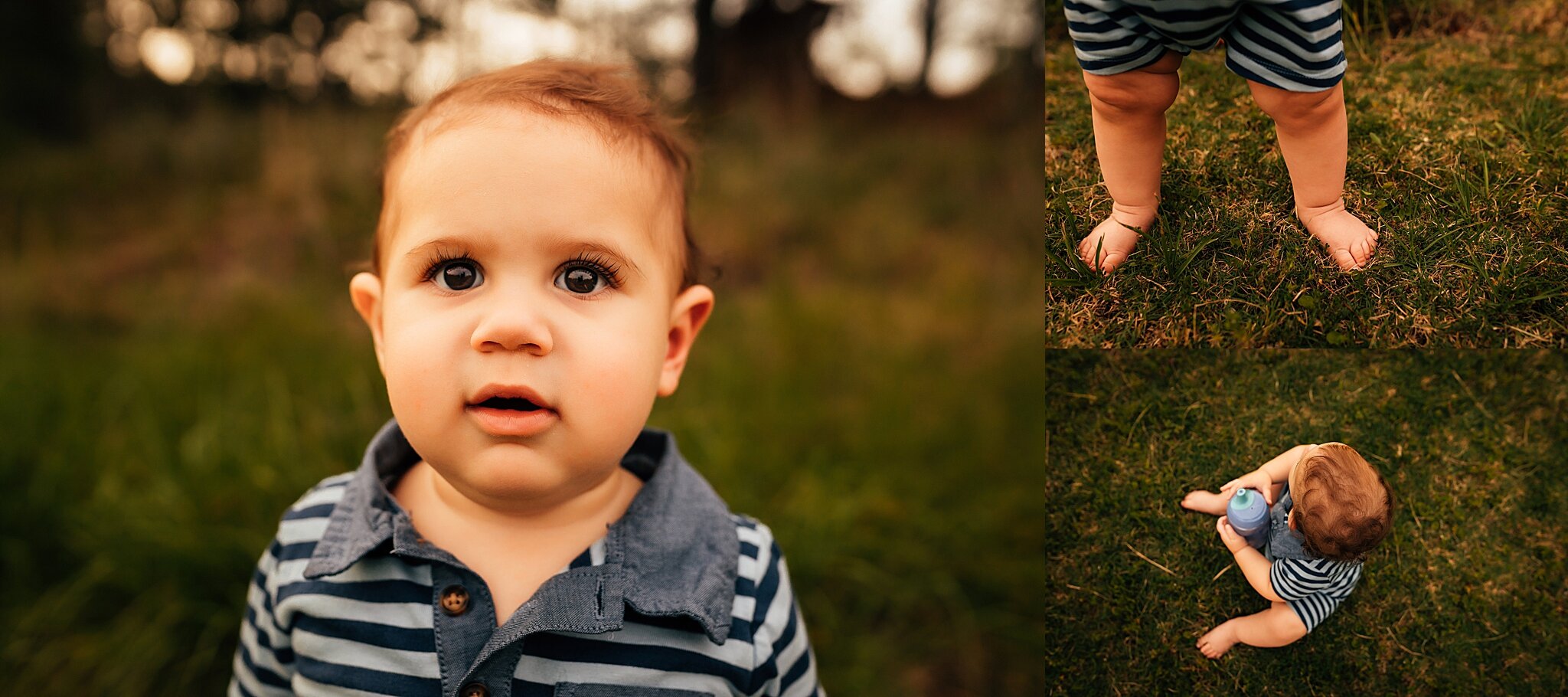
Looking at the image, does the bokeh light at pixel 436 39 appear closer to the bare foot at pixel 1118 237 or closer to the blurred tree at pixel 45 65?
the blurred tree at pixel 45 65

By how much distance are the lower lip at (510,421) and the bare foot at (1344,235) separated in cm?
99

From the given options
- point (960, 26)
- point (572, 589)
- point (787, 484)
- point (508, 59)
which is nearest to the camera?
point (572, 589)

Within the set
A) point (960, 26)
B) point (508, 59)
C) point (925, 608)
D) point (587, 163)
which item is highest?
point (587, 163)

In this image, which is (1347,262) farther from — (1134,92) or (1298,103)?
(1134,92)

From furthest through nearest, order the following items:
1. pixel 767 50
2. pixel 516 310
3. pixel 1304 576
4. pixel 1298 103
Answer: pixel 767 50, pixel 1304 576, pixel 1298 103, pixel 516 310

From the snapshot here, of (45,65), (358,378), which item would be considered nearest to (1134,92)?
(358,378)

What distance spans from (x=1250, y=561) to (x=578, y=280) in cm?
96

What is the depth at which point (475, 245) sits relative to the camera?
3.58 feet

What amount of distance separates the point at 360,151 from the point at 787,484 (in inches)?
102

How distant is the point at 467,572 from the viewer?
120 cm

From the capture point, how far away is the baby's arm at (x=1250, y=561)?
4.23 feet

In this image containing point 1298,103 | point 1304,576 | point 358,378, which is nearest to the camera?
point 1298,103

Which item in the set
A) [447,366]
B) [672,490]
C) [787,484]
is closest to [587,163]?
[447,366]

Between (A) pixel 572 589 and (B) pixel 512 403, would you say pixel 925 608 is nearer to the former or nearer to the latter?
(A) pixel 572 589
